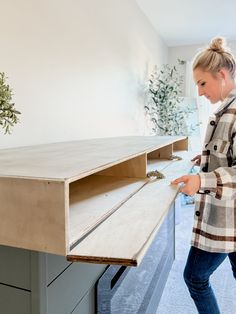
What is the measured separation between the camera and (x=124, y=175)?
4.16 ft

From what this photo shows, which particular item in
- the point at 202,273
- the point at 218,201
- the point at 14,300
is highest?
the point at 218,201

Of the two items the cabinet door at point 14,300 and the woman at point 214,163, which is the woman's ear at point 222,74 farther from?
the cabinet door at point 14,300

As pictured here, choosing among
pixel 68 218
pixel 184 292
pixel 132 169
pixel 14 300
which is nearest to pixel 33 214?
pixel 68 218

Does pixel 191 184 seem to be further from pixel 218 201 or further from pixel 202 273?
pixel 202 273

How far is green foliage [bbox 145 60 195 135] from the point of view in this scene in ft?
12.3

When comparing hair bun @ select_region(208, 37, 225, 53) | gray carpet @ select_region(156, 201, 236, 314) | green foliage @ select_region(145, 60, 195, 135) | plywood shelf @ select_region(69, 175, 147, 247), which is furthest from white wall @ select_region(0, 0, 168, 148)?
gray carpet @ select_region(156, 201, 236, 314)

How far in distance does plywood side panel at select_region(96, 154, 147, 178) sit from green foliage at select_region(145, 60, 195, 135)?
2.44 meters

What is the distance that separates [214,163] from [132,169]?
33 cm

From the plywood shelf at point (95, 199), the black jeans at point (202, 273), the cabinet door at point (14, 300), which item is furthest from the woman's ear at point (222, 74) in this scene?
the cabinet door at point (14, 300)

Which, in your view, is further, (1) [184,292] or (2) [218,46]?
(1) [184,292]

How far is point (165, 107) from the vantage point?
3.89 meters

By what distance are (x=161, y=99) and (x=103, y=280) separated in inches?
120

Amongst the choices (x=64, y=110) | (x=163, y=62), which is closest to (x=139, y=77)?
(x=163, y=62)

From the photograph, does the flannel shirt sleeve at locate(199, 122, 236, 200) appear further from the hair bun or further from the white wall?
the white wall
